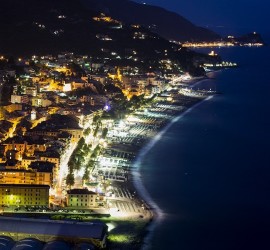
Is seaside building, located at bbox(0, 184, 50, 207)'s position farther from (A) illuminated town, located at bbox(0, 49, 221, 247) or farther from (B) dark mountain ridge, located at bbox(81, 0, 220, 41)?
(B) dark mountain ridge, located at bbox(81, 0, 220, 41)

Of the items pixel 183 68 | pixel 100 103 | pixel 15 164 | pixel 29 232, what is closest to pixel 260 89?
pixel 183 68

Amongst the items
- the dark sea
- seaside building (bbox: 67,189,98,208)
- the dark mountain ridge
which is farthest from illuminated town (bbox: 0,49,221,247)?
the dark mountain ridge

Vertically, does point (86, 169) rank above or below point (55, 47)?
below

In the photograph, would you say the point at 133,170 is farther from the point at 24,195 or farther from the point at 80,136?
the point at 24,195

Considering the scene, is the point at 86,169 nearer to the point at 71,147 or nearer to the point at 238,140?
the point at 71,147

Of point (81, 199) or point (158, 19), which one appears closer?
point (81, 199)

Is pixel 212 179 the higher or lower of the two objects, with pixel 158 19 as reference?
lower

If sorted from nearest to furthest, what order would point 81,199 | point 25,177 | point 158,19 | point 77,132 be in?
point 81,199 → point 25,177 → point 77,132 → point 158,19

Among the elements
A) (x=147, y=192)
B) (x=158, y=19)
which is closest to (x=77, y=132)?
(x=147, y=192)
